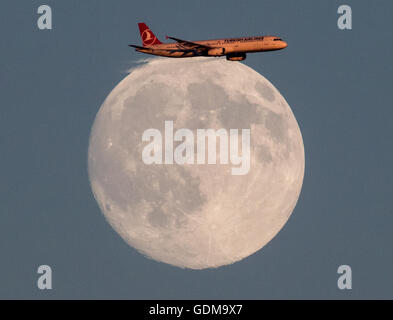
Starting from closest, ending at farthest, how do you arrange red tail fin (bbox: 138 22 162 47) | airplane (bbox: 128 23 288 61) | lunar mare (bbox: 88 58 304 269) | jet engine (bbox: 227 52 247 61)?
1. lunar mare (bbox: 88 58 304 269)
2. jet engine (bbox: 227 52 247 61)
3. airplane (bbox: 128 23 288 61)
4. red tail fin (bbox: 138 22 162 47)

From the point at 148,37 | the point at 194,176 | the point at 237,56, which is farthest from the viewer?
the point at 148,37

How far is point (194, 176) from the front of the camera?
115 meters

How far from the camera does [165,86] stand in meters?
122

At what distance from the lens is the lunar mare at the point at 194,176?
11569cm

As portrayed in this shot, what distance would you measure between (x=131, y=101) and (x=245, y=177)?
21265 millimetres

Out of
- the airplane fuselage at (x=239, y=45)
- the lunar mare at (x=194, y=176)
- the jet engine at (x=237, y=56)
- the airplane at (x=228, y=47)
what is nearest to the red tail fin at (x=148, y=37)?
the airplane at (x=228, y=47)

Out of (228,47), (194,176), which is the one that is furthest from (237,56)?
(194,176)

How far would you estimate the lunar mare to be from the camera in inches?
4555

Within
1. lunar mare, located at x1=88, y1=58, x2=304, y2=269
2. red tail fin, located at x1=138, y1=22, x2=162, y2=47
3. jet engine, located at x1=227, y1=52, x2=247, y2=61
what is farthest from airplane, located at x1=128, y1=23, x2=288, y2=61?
lunar mare, located at x1=88, y1=58, x2=304, y2=269

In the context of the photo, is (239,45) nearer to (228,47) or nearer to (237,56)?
(228,47)

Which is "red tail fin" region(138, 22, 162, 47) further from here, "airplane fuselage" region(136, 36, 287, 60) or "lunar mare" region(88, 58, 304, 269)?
"lunar mare" region(88, 58, 304, 269)

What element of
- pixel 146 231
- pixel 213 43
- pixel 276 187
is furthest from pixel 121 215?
pixel 213 43

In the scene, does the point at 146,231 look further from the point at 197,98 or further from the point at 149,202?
the point at 197,98

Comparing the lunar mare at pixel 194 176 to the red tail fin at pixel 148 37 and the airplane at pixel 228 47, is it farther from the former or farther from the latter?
the red tail fin at pixel 148 37
